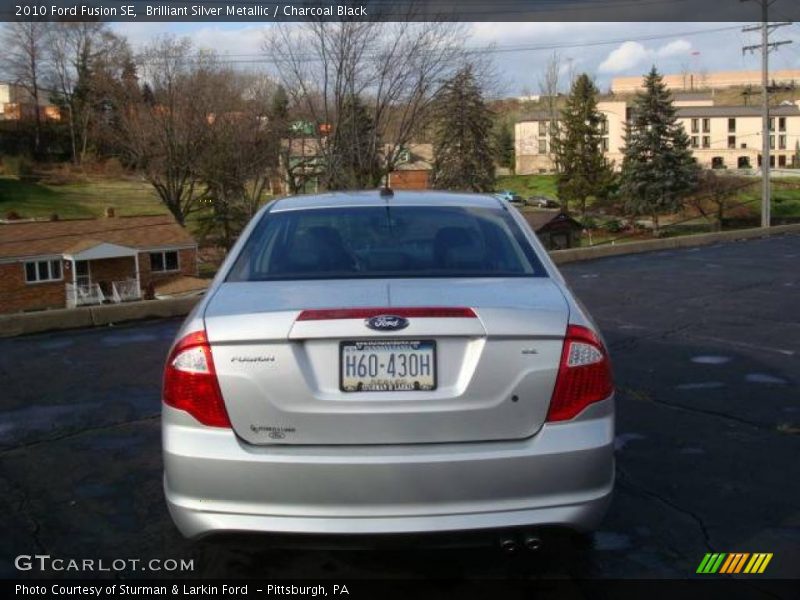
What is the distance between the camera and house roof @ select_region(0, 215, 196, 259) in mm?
38469

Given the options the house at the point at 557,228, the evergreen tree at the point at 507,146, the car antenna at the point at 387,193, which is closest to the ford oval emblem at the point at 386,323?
the car antenna at the point at 387,193

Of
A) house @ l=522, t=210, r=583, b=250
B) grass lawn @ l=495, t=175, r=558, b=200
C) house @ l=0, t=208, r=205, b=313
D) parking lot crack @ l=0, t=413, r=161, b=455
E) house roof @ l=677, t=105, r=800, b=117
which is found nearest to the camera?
parking lot crack @ l=0, t=413, r=161, b=455

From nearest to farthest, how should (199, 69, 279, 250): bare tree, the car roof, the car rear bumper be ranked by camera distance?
the car rear bumper
the car roof
(199, 69, 279, 250): bare tree

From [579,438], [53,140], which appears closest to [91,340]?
[579,438]

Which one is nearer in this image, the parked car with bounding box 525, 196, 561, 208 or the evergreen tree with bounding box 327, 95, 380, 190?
the evergreen tree with bounding box 327, 95, 380, 190

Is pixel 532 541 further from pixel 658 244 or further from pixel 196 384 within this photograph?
pixel 658 244

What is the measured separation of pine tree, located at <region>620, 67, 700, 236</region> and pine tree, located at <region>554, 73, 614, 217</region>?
927cm

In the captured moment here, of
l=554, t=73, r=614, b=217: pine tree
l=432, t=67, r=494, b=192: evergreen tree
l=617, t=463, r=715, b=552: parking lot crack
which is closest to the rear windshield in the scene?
l=617, t=463, r=715, b=552: parking lot crack

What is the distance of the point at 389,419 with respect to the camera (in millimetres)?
2836

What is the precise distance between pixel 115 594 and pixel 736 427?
3.60 meters

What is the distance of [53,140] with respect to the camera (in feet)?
232

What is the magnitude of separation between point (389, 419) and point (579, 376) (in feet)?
2.26

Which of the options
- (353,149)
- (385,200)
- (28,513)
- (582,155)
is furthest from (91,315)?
(582,155)

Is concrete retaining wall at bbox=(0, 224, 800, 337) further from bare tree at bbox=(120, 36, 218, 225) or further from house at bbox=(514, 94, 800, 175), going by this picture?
Answer: house at bbox=(514, 94, 800, 175)
